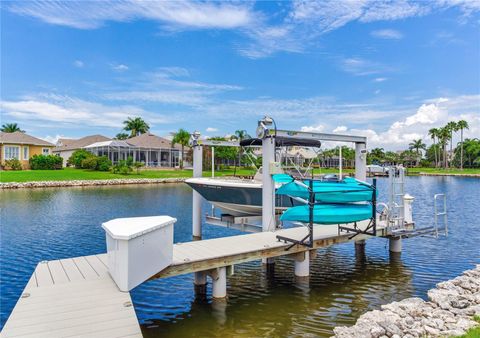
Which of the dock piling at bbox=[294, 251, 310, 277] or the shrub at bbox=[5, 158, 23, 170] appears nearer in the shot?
the dock piling at bbox=[294, 251, 310, 277]

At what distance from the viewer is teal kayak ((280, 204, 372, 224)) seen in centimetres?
857

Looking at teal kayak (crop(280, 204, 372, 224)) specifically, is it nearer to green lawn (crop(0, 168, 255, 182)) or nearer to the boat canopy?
the boat canopy

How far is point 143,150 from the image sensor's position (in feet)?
200

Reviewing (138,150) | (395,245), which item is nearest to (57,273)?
(395,245)

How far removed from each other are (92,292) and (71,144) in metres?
71.4

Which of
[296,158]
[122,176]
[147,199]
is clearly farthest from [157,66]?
[296,158]

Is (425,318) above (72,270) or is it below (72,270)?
below

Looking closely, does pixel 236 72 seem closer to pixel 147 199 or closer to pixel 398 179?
pixel 147 199

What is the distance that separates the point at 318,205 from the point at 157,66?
4230 centimetres

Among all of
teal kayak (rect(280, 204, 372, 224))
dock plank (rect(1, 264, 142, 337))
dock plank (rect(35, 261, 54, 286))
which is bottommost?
dock plank (rect(1, 264, 142, 337))

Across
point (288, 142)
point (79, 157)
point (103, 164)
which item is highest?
point (79, 157)

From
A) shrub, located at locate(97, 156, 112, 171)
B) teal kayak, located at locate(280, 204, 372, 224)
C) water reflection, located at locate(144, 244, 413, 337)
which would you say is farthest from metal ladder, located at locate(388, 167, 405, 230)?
shrub, located at locate(97, 156, 112, 171)

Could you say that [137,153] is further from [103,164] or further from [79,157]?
[79,157]

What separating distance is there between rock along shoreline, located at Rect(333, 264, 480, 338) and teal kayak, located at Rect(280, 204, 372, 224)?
235cm
